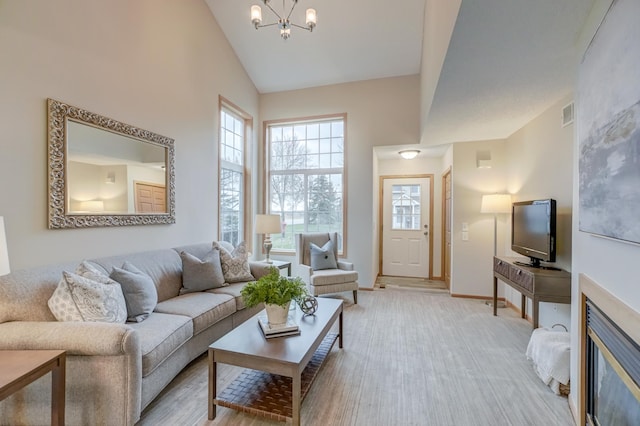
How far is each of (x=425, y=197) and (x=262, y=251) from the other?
323 centimetres

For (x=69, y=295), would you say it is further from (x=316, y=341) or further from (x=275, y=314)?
(x=316, y=341)

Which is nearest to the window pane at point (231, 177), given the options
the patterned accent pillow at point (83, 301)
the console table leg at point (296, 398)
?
the patterned accent pillow at point (83, 301)

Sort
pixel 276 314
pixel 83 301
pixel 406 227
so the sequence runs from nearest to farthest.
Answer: pixel 83 301 → pixel 276 314 → pixel 406 227

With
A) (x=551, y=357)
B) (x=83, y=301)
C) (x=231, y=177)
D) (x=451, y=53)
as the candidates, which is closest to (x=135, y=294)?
(x=83, y=301)

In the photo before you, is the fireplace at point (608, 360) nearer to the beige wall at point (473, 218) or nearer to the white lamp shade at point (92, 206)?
the beige wall at point (473, 218)

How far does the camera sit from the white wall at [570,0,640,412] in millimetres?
1154

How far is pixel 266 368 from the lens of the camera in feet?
5.53

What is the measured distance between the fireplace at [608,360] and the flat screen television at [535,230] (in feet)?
3.75

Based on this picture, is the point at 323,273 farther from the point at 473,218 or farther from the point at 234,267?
the point at 473,218

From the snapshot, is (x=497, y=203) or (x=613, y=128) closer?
(x=613, y=128)

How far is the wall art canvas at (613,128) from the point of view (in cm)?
105

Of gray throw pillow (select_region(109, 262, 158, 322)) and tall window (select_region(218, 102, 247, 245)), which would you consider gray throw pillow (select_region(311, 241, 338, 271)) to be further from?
gray throw pillow (select_region(109, 262, 158, 322))

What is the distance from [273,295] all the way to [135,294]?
3.54 ft

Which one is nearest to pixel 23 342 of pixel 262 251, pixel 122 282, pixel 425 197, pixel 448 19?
pixel 122 282
